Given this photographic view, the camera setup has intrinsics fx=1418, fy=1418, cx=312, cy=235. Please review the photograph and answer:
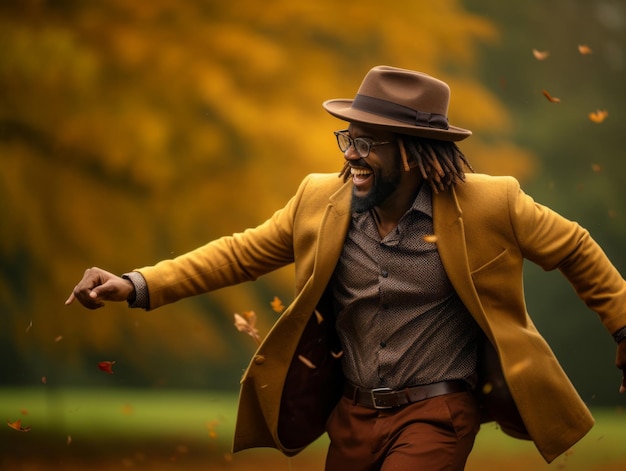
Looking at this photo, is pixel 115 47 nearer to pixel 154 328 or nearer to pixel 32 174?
pixel 32 174

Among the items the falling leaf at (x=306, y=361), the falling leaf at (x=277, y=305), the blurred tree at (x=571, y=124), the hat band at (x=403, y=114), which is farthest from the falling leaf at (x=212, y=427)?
the hat band at (x=403, y=114)

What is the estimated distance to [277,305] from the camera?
7.87 m

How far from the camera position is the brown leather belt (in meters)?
4.73

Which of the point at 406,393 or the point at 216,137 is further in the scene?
the point at 216,137

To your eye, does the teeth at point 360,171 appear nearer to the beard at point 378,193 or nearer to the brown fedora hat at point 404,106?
the beard at point 378,193

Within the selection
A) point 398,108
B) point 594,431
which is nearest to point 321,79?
point 594,431

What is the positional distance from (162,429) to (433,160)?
3609 mm

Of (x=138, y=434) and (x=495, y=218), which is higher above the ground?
(x=495, y=218)

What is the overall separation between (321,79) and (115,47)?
1.19 meters

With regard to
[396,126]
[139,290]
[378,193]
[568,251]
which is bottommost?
[139,290]

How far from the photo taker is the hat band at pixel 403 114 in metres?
4.74

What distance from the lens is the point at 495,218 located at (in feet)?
15.5

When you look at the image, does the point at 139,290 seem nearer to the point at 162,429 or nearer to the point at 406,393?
the point at 406,393

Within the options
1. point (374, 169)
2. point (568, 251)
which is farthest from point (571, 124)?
point (374, 169)
